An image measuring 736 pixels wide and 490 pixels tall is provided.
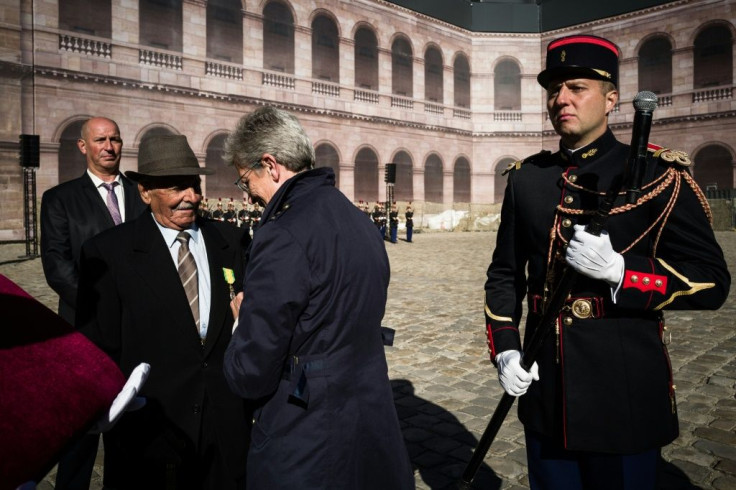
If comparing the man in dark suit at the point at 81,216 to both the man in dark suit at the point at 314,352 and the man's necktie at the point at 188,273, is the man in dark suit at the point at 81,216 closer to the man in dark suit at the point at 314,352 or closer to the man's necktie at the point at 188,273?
the man's necktie at the point at 188,273

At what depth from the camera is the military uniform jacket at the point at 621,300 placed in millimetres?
1802

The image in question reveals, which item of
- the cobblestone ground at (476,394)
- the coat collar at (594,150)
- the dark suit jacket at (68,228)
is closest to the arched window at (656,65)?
the cobblestone ground at (476,394)

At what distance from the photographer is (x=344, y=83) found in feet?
92.3

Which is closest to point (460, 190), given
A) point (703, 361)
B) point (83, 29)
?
point (83, 29)

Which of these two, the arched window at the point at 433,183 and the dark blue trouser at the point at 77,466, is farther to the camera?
the arched window at the point at 433,183

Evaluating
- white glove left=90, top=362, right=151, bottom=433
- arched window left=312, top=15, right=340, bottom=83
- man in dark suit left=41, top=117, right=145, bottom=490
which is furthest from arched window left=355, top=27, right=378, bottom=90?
white glove left=90, top=362, right=151, bottom=433

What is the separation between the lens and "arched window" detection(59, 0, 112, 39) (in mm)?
23859

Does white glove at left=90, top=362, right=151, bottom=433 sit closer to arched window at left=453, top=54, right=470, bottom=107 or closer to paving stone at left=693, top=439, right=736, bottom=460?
paving stone at left=693, top=439, right=736, bottom=460

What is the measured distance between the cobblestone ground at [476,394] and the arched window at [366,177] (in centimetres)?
2430

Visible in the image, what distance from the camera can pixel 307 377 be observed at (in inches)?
68.2

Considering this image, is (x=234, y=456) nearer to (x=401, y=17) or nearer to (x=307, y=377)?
(x=307, y=377)

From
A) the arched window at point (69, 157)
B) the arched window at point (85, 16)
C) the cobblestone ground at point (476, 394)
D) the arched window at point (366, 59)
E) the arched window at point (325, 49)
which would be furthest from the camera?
the arched window at point (366, 59)

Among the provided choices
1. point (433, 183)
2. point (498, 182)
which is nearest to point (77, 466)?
point (433, 183)

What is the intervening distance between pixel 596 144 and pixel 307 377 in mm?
1399
